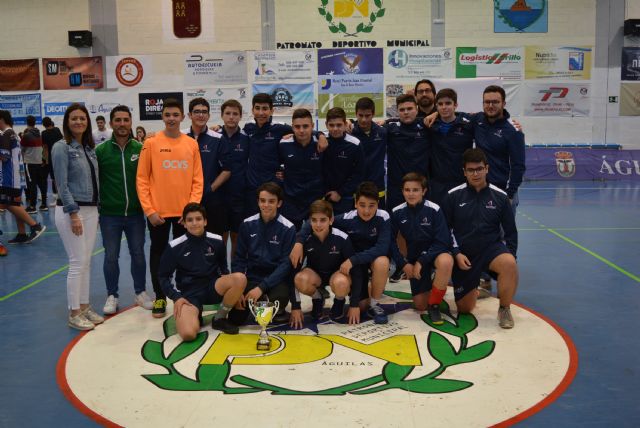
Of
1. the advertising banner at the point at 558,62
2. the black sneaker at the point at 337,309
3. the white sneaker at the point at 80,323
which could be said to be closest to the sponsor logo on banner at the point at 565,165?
the advertising banner at the point at 558,62

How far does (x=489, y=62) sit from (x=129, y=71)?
10.2 metres

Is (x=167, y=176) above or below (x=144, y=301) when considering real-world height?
above

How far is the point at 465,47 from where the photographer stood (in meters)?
16.4

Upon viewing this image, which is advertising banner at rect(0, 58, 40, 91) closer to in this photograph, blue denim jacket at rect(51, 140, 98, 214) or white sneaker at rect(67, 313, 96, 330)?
blue denim jacket at rect(51, 140, 98, 214)

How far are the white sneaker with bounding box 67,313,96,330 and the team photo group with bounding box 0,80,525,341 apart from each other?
1 centimetres

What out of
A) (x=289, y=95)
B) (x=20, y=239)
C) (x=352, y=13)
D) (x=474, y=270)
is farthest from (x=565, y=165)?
Result: (x=20, y=239)

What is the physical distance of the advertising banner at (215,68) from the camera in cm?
1666

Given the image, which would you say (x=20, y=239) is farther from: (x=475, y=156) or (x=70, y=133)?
(x=475, y=156)

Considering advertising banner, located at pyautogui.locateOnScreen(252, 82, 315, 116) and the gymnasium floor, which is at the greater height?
advertising banner, located at pyautogui.locateOnScreen(252, 82, 315, 116)

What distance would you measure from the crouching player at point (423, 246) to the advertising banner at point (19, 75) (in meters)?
15.3

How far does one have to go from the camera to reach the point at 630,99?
16594 mm

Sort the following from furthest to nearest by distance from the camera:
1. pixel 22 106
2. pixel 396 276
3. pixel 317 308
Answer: pixel 22 106
pixel 396 276
pixel 317 308

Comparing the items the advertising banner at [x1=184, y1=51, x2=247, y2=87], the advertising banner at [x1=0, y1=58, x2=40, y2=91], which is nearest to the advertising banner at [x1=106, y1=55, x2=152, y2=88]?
the advertising banner at [x1=184, y1=51, x2=247, y2=87]

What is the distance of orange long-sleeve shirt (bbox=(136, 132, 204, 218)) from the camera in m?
5.00
